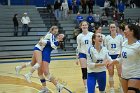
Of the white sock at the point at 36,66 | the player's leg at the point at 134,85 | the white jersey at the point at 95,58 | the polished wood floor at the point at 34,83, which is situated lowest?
the polished wood floor at the point at 34,83

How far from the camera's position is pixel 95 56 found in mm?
6957

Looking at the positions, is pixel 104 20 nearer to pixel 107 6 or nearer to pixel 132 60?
pixel 107 6

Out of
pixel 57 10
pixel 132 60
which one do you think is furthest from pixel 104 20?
pixel 132 60

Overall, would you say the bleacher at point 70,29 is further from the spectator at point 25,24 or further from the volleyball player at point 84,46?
the volleyball player at point 84,46

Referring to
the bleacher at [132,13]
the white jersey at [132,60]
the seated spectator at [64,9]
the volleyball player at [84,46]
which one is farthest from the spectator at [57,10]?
the white jersey at [132,60]

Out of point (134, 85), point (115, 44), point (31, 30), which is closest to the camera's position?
point (134, 85)

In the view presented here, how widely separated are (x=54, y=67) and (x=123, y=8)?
1373 cm

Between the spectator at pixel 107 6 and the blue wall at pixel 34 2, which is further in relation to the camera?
the blue wall at pixel 34 2

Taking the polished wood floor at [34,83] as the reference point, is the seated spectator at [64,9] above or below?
above

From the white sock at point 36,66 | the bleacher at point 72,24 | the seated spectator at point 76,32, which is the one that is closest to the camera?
the white sock at point 36,66

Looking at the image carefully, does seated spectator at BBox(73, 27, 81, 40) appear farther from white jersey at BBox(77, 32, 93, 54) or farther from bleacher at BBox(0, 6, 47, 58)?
white jersey at BBox(77, 32, 93, 54)

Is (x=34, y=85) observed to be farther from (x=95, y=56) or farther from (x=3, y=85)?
(x=95, y=56)

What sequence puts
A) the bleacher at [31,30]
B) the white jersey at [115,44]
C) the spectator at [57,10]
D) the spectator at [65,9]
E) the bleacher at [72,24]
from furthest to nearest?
the spectator at [57,10] < the spectator at [65,9] < the bleacher at [72,24] < the bleacher at [31,30] < the white jersey at [115,44]

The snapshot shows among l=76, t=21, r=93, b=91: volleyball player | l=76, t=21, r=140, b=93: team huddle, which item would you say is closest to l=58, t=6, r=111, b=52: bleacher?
l=76, t=21, r=93, b=91: volleyball player
